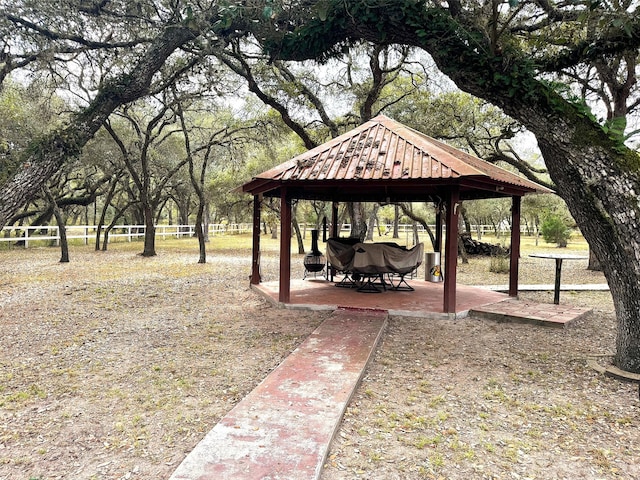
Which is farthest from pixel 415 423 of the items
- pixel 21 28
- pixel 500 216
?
pixel 500 216

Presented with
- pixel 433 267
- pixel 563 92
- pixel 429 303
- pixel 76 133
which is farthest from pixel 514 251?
pixel 76 133

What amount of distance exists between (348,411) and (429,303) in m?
4.64

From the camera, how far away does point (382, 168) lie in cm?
702

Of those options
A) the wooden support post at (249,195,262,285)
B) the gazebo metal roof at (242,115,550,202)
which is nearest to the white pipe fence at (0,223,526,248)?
the wooden support post at (249,195,262,285)

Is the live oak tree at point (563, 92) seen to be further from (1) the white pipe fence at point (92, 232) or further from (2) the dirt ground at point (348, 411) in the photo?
(1) the white pipe fence at point (92, 232)

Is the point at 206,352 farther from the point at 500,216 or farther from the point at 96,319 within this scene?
the point at 500,216

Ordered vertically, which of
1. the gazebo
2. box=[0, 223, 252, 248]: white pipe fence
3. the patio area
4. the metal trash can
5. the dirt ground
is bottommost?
the dirt ground

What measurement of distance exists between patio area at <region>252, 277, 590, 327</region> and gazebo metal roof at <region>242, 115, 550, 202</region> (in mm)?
2138

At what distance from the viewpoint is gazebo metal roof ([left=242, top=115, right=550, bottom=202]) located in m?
6.68

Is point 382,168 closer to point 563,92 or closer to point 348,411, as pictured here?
point 563,92

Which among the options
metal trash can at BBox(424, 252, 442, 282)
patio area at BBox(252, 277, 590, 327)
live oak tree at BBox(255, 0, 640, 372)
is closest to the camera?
live oak tree at BBox(255, 0, 640, 372)

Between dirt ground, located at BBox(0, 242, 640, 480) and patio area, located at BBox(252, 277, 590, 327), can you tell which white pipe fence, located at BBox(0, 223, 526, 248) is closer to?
dirt ground, located at BBox(0, 242, 640, 480)

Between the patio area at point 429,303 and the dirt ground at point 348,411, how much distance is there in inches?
10.1

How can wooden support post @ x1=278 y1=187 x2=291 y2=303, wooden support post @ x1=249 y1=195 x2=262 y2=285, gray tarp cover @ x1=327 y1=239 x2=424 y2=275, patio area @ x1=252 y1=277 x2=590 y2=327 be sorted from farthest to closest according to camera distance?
wooden support post @ x1=249 y1=195 x2=262 y2=285 < gray tarp cover @ x1=327 y1=239 x2=424 y2=275 < wooden support post @ x1=278 y1=187 x2=291 y2=303 < patio area @ x1=252 y1=277 x2=590 y2=327
